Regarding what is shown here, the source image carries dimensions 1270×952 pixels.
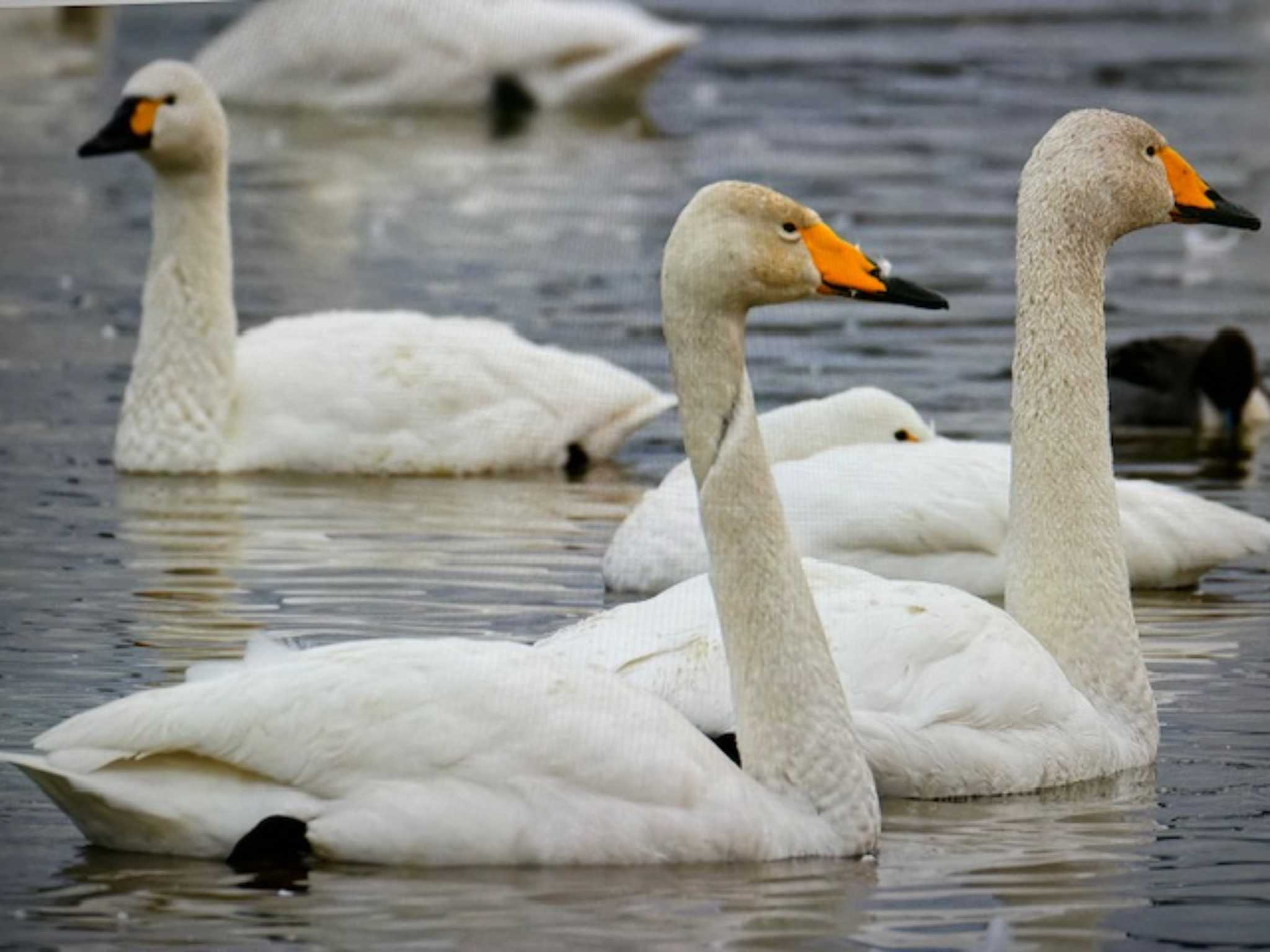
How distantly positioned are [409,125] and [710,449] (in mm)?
14624

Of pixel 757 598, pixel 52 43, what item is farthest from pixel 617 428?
pixel 52 43

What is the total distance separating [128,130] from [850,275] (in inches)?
228

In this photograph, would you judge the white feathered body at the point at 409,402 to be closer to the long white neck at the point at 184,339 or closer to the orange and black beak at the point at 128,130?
the long white neck at the point at 184,339

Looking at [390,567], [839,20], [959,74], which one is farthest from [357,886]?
[839,20]

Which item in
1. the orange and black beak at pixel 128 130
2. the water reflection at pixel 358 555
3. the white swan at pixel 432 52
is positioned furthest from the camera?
the white swan at pixel 432 52

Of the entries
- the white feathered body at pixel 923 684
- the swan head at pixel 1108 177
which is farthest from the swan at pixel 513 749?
the swan head at pixel 1108 177

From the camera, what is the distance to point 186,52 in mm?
19688

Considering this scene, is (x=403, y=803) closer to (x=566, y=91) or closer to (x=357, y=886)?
(x=357, y=886)

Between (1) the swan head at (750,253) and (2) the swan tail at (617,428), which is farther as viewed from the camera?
(2) the swan tail at (617,428)

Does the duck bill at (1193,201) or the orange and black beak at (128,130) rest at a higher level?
the orange and black beak at (128,130)

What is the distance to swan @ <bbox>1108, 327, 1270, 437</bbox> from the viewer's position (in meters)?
13.5

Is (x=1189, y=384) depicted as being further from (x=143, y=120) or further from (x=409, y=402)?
(x=143, y=120)

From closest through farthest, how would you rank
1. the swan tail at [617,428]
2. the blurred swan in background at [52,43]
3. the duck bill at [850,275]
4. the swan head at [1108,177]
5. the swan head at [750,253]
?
1. the swan head at [750,253]
2. the duck bill at [850,275]
3. the swan head at [1108,177]
4. the swan tail at [617,428]
5. the blurred swan in background at [52,43]

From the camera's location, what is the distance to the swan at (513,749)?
6633 mm
